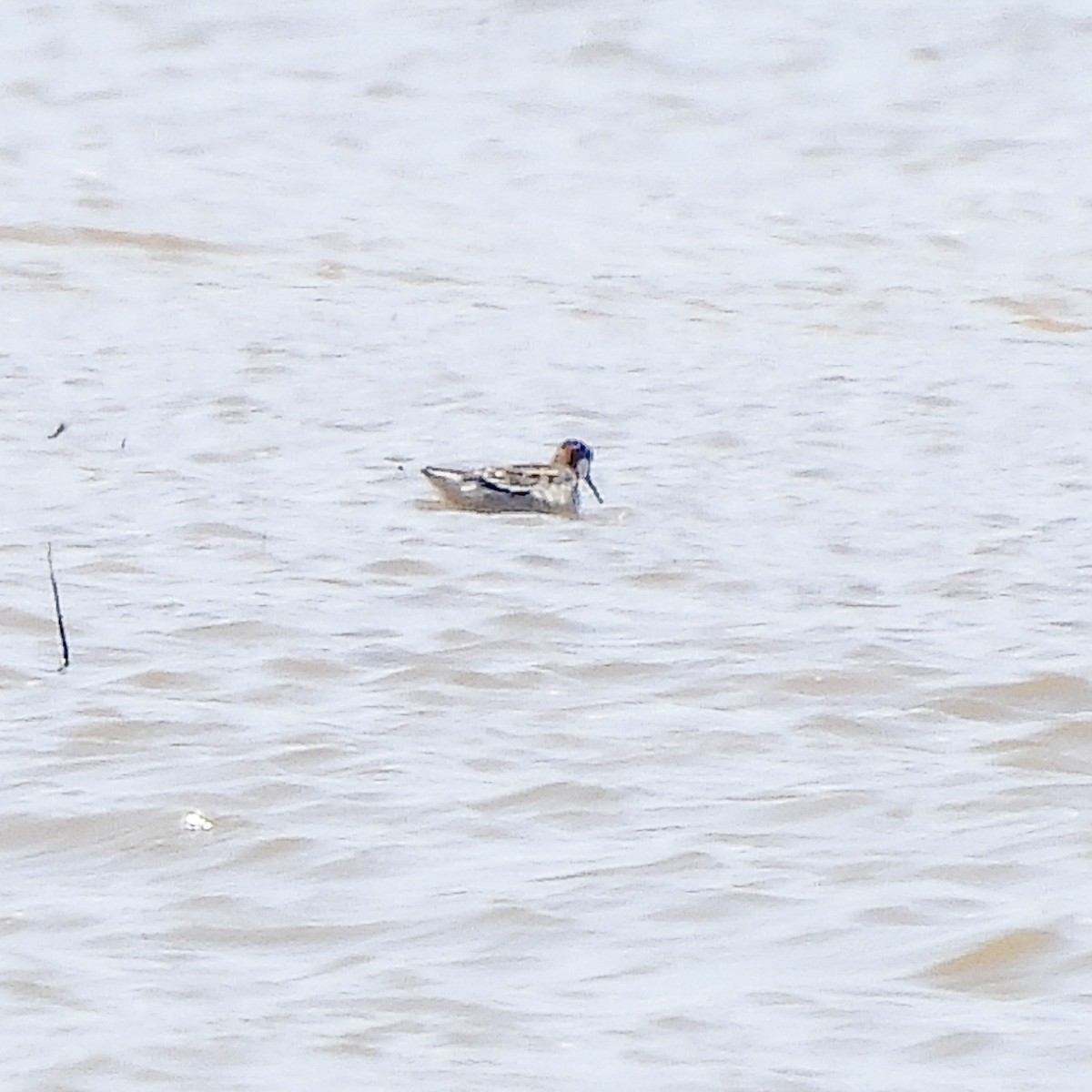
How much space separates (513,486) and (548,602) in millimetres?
1118

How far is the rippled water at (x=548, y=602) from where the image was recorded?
12.7 ft

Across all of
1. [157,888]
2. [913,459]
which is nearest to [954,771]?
[157,888]

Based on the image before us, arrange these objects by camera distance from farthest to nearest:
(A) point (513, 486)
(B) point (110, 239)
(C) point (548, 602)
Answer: (B) point (110, 239)
(A) point (513, 486)
(C) point (548, 602)

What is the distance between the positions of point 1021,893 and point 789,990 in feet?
1.70

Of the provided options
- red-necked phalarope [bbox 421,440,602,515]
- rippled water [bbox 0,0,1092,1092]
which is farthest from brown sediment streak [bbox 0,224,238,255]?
red-necked phalarope [bbox 421,440,602,515]

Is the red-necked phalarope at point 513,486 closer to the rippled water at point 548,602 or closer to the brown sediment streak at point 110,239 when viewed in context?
the rippled water at point 548,602

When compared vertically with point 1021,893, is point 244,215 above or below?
below

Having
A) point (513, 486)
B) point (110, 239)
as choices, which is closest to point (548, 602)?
point (513, 486)

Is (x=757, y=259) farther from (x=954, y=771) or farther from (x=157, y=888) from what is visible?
(x=157, y=888)

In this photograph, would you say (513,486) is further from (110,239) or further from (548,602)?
(110,239)

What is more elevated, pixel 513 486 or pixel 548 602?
pixel 548 602

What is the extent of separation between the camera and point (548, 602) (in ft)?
20.1

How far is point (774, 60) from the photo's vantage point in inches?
564

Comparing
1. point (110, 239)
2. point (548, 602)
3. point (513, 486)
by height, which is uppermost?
point (548, 602)
